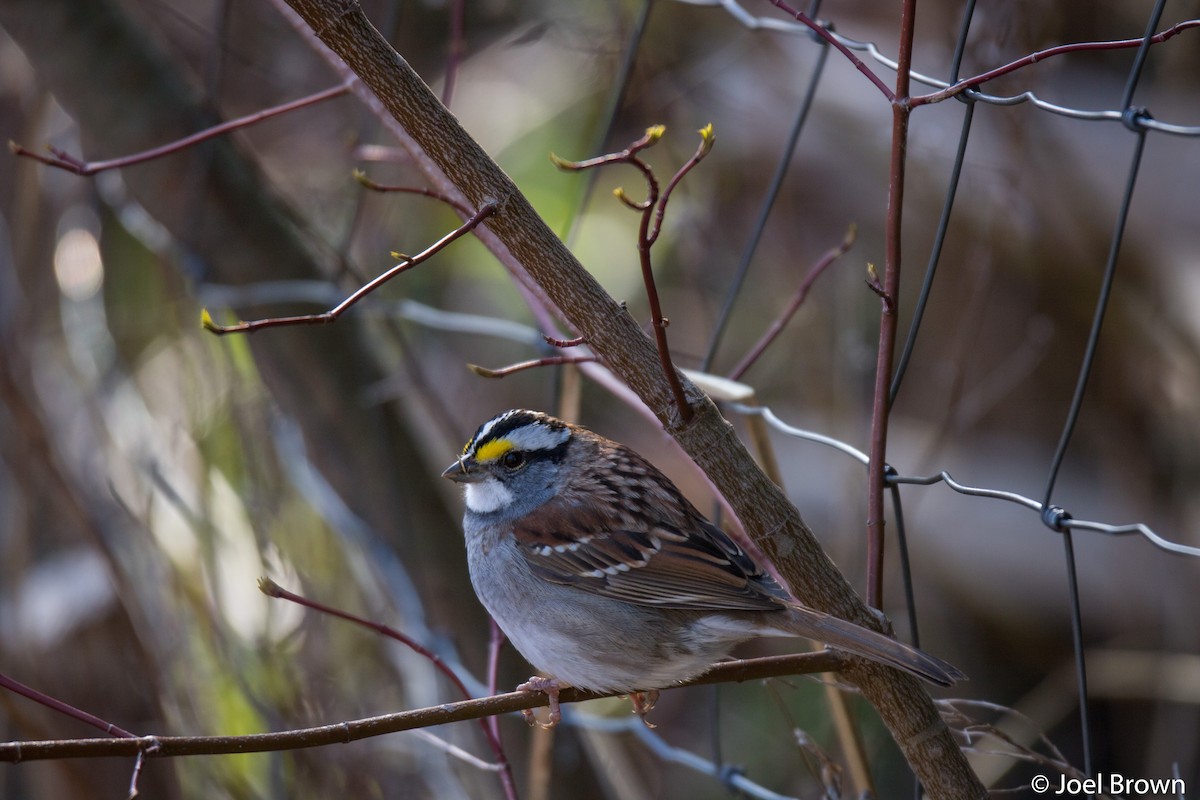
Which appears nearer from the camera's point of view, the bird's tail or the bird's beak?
the bird's tail

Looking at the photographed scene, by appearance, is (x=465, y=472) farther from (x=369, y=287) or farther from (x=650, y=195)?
(x=650, y=195)

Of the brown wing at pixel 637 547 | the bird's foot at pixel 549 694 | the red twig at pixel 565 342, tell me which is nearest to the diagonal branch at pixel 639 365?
the red twig at pixel 565 342

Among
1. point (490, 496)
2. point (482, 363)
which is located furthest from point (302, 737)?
point (482, 363)

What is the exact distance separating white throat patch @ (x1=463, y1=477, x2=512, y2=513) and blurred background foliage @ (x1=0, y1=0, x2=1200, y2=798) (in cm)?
39

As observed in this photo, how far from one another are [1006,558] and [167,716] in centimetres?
295

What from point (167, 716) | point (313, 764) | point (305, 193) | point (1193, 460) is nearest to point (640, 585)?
point (313, 764)

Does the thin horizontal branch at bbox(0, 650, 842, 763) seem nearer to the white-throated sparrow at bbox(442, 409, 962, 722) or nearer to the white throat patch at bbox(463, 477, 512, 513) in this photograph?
the white-throated sparrow at bbox(442, 409, 962, 722)

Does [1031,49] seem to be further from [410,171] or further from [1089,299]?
[410,171]

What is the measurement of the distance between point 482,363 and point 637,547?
330 cm

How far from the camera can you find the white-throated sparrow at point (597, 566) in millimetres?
1837

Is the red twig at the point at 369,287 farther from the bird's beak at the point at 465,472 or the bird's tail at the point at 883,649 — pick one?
the bird's beak at the point at 465,472

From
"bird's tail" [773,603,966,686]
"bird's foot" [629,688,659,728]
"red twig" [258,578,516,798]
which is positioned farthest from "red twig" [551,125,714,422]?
"bird's foot" [629,688,659,728]

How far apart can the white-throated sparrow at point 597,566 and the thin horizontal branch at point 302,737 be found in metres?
0.14

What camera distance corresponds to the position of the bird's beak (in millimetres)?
2107
